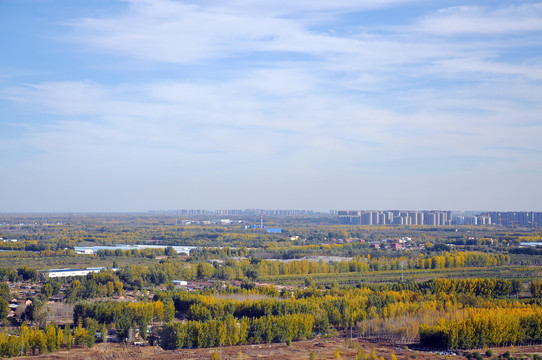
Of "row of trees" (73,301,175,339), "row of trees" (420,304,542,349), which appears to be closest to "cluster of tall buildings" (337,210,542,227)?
"row of trees" (420,304,542,349)

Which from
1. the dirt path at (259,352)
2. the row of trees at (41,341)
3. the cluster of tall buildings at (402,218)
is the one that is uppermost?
the cluster of tall buildings at (402,218)

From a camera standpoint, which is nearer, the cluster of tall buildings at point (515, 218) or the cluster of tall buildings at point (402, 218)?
the cluster of tall buildings at point (515, 218)

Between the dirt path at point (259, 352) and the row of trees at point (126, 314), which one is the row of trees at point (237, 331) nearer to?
the dirt path at point (259, 352)

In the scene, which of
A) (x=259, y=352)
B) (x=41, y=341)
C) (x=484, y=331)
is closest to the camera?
(x=41, y=341)

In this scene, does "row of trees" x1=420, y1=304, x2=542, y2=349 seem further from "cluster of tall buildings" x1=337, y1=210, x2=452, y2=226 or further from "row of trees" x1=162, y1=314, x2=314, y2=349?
"cluster of tall buildings" x1=337, y1=210, x2=452, y2=226

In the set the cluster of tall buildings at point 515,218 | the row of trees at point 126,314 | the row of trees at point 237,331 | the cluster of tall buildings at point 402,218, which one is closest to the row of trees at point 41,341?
the row of trees at point 126,314

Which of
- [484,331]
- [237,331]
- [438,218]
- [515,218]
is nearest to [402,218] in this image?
[438,218]

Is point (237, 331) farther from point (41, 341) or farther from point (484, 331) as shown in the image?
Answer: point (484, 331)

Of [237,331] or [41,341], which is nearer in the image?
[41,341]
